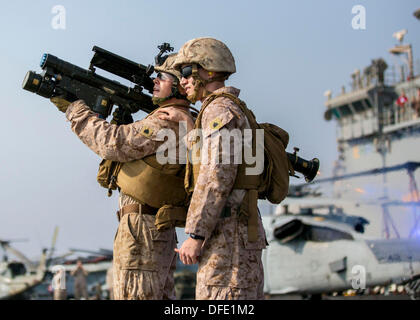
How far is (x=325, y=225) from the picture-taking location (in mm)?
15539

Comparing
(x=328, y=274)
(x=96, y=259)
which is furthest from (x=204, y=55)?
(x=96, y=259)

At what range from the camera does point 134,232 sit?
5082mm

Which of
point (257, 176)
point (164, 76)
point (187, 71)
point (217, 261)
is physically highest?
point (164, 76)

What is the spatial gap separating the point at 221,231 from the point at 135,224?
50.7 inches

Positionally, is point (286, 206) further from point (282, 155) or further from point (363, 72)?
point (363, 72)

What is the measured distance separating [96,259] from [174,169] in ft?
94.0

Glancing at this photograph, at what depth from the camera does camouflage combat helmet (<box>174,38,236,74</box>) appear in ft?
14.3

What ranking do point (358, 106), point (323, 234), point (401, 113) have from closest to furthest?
1. point (323, 234)
2. point (401, 113)
3. point (358, 106)

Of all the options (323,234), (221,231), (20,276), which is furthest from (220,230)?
(20,276)

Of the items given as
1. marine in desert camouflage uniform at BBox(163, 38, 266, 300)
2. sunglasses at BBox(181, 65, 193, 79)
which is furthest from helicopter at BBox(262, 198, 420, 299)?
sunglasses at BBox(181, 65, 193, 79)

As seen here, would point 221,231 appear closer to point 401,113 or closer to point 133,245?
point 133,245

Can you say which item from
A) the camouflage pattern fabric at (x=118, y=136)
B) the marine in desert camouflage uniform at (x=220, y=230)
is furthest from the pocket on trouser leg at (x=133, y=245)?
the marine in desert camouflage uniform at (x=220, y=230)

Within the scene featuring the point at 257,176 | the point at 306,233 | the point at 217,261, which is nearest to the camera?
the point at 217,261

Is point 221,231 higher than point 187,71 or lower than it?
lower
